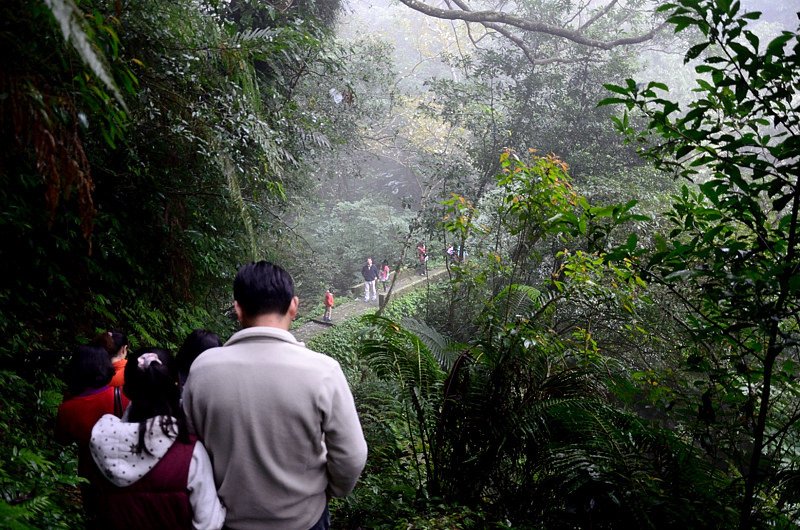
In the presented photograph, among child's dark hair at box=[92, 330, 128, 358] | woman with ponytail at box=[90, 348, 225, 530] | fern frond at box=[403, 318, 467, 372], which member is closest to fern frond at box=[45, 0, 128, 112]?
woman with ponytail at box=[90, 348, 225, 530]

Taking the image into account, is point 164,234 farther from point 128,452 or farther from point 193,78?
point 128,452

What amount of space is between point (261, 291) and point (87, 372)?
1.35 meters

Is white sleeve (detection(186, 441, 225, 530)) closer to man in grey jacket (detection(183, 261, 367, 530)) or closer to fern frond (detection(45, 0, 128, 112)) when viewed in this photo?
man in grey jacket (detection(183, 261, 367, 530))

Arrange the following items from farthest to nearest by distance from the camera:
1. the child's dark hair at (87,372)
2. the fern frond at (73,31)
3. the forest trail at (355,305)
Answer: the forest trail at (355,305) < the child's dark hair at (87,372) < the fern frond at (73,31)

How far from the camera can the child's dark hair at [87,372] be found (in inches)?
101

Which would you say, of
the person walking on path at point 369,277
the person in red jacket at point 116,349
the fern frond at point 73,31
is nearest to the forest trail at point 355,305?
the person walking on path at point 369,277

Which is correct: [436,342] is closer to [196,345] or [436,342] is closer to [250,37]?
[196,345]

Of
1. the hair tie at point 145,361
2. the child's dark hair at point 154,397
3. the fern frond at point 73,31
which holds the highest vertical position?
the fern frond at point 73,31

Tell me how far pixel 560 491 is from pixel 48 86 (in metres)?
3.28

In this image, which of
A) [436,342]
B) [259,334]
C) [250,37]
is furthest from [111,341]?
[250,37]

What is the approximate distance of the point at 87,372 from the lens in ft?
8.39

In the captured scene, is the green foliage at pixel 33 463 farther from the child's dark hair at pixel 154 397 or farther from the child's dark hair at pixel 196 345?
the child's dark hair at pixel 196 345

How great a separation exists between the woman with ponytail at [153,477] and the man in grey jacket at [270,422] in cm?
6

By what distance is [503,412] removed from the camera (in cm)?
365
